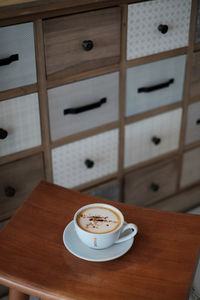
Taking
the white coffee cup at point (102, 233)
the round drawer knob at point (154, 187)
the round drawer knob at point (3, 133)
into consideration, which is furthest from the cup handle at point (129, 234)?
the round drawer knob at point (154, 187)

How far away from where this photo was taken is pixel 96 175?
1554 millimetres

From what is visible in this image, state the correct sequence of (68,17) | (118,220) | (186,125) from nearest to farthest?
1. (118,220)
2. (68,17)
3. (186,125)

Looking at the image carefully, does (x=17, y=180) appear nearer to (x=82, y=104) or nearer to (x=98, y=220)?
(x=82, y=104)

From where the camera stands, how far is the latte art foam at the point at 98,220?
0.90 m

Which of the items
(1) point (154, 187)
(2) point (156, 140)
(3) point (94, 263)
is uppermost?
Answer: (3) point (94, 263)

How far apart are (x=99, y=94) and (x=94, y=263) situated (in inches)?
25.7

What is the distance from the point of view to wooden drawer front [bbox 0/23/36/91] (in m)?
1.14

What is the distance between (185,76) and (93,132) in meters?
0.40

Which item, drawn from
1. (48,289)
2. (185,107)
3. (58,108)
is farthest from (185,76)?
(48,289)

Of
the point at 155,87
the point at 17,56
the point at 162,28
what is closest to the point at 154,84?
the point at 155,87

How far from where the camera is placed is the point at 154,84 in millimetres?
1503

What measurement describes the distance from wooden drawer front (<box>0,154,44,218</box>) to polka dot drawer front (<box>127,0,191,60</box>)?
446 millimetres

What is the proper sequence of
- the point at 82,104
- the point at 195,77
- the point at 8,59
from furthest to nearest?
the point at 195,77 → the point at 82,104 → the point at 8,59

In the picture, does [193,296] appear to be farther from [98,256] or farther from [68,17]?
[68,17]
